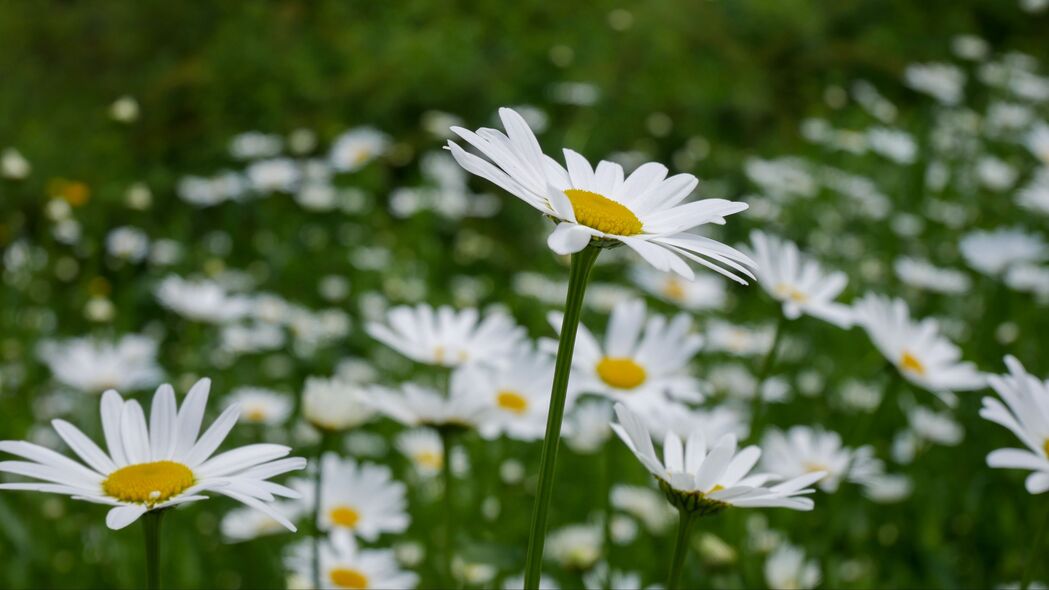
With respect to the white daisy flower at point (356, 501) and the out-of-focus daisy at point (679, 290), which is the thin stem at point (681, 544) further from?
the out-of-focus daisy at point (679, 290)

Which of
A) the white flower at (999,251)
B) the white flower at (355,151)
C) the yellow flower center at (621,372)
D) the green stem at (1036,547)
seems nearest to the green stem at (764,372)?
the yellow flower center at (621,372)

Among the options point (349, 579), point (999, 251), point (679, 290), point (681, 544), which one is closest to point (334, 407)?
point (349, 579)

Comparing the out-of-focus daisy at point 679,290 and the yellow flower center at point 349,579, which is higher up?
the out-of-focus daisy at point 679,290

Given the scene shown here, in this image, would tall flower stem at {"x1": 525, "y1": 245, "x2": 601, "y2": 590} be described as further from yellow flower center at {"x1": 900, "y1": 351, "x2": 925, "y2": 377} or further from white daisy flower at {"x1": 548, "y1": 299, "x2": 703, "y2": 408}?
yellow flower center at {"x1": 900, "y1": 351, "x2": 925, "y2": 377}

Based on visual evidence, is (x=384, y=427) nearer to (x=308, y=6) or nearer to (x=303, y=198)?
(x=303, y=198)

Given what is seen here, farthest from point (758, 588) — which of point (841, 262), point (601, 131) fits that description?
point (601, 131)

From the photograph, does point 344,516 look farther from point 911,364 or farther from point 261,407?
point 911,364
